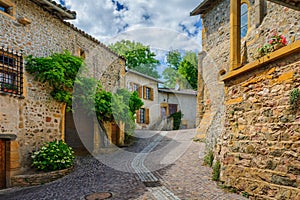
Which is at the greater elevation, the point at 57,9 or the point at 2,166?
the point at 57,9

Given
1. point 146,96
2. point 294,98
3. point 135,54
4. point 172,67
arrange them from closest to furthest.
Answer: point 294,98, point 146,96, point 135,54, point 172,67

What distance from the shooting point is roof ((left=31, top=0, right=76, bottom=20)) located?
7391 millimetres

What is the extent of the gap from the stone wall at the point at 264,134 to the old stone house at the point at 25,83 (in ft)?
19.1

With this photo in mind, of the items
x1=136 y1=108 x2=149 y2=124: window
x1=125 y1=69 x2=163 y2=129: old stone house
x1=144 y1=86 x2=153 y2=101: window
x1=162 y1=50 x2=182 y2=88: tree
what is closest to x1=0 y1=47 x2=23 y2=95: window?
x1=125 y1=69 x2=163 y2=129: old stone house

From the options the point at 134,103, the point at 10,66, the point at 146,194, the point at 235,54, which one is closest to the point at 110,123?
the point at 134,103

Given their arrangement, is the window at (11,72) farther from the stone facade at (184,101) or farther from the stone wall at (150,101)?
the stone facade at (184,101)

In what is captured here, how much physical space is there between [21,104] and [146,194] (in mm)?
4746

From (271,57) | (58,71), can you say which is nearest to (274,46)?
(271,57)

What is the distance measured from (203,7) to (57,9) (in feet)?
24.6

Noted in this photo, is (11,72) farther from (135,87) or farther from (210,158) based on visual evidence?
(135,87)

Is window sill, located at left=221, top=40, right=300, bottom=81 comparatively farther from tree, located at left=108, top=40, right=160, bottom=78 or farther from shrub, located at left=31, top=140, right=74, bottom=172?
tree, located at left=108, top=40, right=160, bottom=78

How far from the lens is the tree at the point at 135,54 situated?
2419cm

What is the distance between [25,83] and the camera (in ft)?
22.4

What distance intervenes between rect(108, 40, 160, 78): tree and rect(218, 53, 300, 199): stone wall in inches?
792
